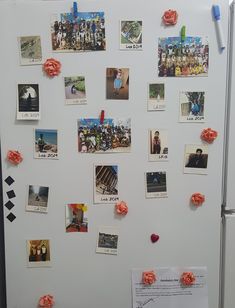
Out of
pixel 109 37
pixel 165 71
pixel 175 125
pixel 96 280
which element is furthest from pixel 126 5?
pixel 96 280

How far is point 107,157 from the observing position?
40.4 inches

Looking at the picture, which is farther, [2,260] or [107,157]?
[2,260]

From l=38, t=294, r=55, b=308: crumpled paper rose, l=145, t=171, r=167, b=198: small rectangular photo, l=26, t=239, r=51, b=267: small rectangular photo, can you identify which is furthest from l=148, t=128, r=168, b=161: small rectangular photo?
l=38, t=294, r=55, b=308: crumpled paper rose

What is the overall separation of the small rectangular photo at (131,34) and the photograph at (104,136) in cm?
24

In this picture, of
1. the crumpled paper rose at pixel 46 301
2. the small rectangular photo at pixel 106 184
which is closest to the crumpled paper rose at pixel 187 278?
the small rectangular photo at pixel 106 184

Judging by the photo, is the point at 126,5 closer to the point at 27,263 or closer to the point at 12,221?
the point at 12,221

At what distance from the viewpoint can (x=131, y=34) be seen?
38.8 inches

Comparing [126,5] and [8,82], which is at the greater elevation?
[126,5]

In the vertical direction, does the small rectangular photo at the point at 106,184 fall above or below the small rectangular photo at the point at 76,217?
above

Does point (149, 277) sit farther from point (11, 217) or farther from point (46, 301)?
point (11, 217)

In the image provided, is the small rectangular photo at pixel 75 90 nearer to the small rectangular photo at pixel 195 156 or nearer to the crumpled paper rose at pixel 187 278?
the small rectangular photo at pixel 195 156

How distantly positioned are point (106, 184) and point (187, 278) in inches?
17.0

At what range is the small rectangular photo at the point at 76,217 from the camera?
104 centimetres

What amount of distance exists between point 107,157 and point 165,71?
34cm
